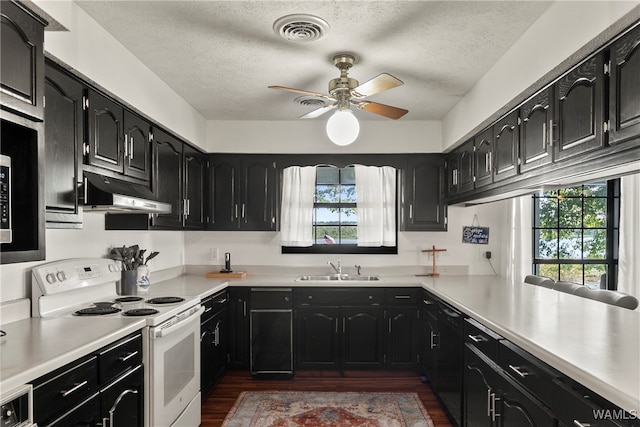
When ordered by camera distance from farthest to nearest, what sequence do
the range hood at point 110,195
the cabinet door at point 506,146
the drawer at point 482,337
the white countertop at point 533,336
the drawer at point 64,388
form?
the cabinet door at point 506,146
the range hood at point 110,195
the drawer at point 482,337
the drawer at point 64,388
the white countertop at point 533,336

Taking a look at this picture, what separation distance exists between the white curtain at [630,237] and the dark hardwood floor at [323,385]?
1930 mm

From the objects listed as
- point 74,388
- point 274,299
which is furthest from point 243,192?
point 74,388

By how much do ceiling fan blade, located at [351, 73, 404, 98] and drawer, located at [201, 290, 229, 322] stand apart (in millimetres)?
1938

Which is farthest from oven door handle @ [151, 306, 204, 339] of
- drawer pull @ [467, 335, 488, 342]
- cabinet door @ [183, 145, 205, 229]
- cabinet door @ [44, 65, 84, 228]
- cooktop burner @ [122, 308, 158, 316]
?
drawer pull @ [467, 335, 488, 342]

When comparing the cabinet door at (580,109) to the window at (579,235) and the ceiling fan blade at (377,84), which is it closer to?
the ceiling fan blade at (377,84)

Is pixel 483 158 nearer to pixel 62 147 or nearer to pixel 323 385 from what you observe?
pixel 323 385

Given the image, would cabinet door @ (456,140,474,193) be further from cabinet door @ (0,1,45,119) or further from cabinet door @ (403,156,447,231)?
cabinet door @ (0,1,45,119)

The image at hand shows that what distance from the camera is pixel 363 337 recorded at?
397cm

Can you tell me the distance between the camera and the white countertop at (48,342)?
1402 mm

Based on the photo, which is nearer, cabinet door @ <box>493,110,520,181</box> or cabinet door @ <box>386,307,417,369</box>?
cabinet door @ <box>493,110,520,181</box>

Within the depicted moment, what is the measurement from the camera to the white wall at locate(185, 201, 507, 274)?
4.47 m

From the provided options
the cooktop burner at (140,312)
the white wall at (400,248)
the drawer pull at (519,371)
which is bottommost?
the drawer pull at (519,371)

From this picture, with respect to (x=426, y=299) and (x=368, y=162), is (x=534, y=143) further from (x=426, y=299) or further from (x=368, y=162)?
(x=368, y=162)

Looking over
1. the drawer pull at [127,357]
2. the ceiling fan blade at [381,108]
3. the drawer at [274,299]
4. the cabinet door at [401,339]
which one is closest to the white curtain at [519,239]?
the cabinet door at [401,339]
